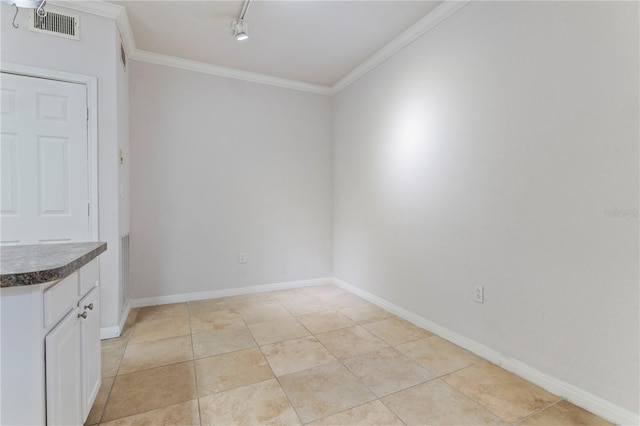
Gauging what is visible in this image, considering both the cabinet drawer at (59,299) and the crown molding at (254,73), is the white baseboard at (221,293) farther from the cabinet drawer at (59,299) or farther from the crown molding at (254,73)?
the crown molding at (254,73)

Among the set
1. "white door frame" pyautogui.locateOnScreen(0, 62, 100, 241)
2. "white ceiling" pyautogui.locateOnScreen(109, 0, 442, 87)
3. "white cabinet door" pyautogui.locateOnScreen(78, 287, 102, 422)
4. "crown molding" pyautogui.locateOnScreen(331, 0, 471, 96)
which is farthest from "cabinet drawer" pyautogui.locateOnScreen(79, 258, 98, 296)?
"crown molding" pyautogui.locateOnScreen(331, 0, 471, 96)

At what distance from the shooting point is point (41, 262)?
3.66ft

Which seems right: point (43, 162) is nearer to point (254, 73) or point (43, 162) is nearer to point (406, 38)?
point (254, 73)

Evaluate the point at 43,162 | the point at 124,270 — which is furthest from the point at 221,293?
the point at 43,162

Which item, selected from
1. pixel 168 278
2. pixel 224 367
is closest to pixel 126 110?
pixel 168 278

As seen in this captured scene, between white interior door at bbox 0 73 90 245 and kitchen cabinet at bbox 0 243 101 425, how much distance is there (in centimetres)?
149

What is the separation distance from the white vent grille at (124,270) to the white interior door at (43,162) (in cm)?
41

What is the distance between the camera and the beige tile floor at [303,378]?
161 cm

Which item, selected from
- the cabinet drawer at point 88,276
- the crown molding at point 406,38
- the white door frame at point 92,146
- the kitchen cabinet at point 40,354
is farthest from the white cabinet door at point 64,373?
the crown molding at point 406,38

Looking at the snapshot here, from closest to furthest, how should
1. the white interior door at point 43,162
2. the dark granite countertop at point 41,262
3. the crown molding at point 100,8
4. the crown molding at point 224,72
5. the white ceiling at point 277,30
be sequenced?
the dark granite countertop at point 41,262 → the white interior door at point 43,162 → the crown molding at point 100,8 → the white ceiling at point 277,30 → the crown molding at point 224,72

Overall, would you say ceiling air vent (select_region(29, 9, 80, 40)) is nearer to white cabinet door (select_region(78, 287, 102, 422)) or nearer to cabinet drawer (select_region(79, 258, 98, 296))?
cabinet drawer (select_region(79, 258, 98, 296))

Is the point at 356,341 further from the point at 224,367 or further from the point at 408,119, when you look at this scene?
the point at 408,119

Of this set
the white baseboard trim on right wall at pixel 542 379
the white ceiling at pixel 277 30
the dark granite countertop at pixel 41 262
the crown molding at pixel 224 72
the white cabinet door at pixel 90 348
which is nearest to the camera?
the dark granite countertop at pixel 41 262

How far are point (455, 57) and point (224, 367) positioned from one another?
287 centimetres
